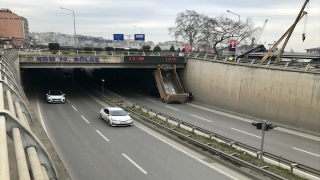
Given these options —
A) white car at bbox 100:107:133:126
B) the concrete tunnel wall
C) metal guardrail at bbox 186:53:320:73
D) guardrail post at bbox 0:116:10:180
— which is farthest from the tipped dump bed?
guardrail post at bbox 0:116:10:180

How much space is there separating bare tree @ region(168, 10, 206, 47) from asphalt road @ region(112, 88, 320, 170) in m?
34.3

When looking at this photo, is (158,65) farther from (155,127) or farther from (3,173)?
(3,173)

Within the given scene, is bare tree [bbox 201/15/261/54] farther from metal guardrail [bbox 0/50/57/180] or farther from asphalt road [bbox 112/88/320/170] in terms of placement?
metal guardrail [bbox 0/50/57/180]

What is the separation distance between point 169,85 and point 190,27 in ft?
95.3

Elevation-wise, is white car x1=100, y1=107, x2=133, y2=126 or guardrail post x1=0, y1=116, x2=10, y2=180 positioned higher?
guardrail post x1=0, y1=116, x2=10, y2=180

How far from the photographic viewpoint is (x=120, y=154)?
13.9 metres

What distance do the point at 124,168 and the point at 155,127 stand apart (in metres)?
6.92

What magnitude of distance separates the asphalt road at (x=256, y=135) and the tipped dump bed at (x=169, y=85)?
3474 millimetres

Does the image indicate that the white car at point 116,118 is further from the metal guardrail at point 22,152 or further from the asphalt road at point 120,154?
the metal guardrail at point 22,152

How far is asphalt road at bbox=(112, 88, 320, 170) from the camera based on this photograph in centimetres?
1570

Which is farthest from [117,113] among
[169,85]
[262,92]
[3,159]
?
[3,159]

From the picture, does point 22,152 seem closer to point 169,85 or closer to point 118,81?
point 169,85

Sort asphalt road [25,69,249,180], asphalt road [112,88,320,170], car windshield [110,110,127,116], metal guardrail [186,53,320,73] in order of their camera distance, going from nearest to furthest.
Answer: asphalt road [25,69,249,180]
asphalt road [112,88,320,170]
car windshield [110,110,127,116]
metal guardrail [186,53,320,73]

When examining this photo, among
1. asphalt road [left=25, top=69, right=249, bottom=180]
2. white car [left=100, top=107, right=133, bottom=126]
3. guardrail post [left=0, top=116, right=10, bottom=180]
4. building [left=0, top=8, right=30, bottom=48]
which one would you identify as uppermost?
building [left=0, top=8, right=30, bottom=48]
